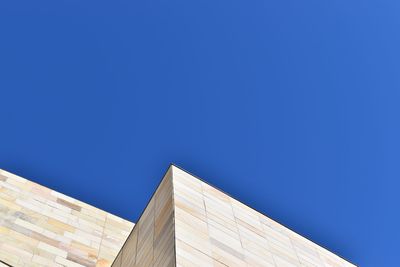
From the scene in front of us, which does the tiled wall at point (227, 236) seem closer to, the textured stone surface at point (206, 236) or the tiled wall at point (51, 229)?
the textured stone surface at point (206, 236)

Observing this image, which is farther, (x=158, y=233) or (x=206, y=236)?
(x=158, y=233)

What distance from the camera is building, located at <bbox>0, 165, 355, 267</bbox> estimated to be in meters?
14.2

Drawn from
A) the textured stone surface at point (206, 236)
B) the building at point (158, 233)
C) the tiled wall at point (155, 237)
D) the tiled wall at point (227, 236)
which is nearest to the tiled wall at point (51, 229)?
the building at point (158, 233)

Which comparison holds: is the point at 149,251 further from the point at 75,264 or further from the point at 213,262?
the point at 75,264

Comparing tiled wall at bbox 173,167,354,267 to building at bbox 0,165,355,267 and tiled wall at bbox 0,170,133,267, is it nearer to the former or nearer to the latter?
building at bbox 0,165,355,267

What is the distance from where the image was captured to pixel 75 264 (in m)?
21.4

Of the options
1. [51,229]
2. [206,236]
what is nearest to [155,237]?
[206,236]

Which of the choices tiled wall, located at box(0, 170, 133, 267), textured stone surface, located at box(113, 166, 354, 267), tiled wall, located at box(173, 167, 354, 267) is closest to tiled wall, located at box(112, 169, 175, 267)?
textured stone surface, located at box(113, 166, 354, 267)

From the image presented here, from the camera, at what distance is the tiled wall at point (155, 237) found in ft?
45.0

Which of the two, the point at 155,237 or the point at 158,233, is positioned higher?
the point at 158,233

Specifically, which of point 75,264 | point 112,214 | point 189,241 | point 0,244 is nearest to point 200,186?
point 189,241

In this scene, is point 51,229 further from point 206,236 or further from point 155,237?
point 206,236

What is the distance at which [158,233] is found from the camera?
1533cm

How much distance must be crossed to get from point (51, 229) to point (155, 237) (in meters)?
9.23
